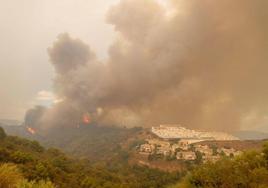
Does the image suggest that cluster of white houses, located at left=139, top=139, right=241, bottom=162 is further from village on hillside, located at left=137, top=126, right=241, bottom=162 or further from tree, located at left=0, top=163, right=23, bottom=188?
tree, located at left=0, top=163, right=23, bottom=188

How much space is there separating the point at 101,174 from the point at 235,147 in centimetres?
10261

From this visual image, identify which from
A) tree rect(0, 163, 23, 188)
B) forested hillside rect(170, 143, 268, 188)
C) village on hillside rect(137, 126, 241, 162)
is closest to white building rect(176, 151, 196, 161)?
village on hillside rect(137, 126, 241, 162)

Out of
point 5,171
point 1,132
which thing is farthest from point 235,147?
point 5,171

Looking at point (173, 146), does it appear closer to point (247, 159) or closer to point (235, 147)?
point (235, 147)

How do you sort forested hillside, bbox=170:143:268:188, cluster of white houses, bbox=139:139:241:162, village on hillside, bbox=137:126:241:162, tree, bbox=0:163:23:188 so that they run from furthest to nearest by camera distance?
cluster of white houses, bbox=139:139:241:162 < village on hillside, bbox=137:126:241:162 < forested hillside, bbox=170:143:268:188 < tree, bbox=0:163:23:188

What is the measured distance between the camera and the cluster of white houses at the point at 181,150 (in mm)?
134288

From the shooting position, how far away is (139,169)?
346 ft

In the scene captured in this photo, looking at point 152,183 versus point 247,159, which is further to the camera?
point 152,183

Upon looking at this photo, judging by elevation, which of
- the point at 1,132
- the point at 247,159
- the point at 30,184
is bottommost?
the point at 30,184

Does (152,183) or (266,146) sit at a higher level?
(266,146)

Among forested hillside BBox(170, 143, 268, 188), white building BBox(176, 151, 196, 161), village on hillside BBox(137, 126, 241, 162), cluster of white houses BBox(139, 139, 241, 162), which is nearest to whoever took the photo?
forested hillside BBox(170, 143, 268, 188)

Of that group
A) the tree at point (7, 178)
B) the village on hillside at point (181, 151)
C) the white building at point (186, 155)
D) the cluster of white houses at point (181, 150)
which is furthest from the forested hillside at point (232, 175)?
the white building at point (186, 155)

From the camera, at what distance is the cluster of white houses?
134 metres

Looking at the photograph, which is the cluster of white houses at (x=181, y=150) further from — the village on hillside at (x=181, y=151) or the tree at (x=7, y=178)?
the tree at (x=7, y=178)
